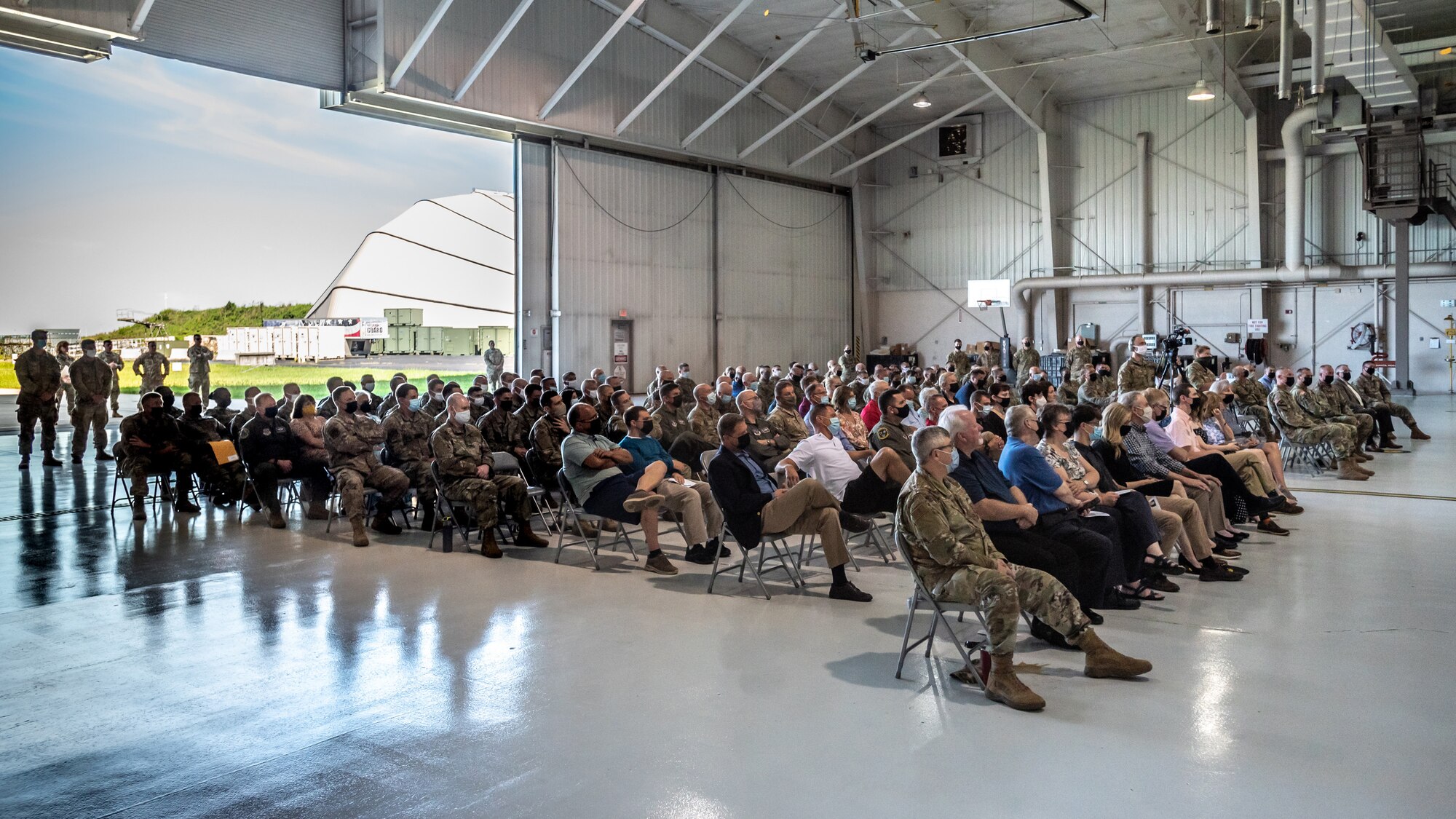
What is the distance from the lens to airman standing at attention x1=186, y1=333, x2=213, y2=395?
1575 centimetres

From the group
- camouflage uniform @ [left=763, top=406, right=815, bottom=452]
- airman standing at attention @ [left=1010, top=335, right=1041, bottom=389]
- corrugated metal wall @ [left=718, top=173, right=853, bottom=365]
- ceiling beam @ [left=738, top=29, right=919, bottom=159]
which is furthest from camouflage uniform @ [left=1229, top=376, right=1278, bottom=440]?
corrugated metal wall @ [left=718, top=173, right=853, bottom=365]

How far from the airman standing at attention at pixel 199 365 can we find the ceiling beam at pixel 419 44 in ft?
17.2

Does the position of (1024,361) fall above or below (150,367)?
above

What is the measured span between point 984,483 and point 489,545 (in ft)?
12.1

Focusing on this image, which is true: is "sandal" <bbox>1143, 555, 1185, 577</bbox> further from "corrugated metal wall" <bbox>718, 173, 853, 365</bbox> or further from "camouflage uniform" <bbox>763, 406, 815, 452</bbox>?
"corrugated metal wall" <bbox>718, 173, 853, 365</bbox>

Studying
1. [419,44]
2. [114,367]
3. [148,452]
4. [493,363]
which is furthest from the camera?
[493,363]

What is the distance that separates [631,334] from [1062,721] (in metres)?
17.8

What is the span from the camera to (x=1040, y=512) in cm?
519

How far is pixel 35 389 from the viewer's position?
11938mm

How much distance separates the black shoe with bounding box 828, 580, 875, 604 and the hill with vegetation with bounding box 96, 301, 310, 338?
14671 millimetres

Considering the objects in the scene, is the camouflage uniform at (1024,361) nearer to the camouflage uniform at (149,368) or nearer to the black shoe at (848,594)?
the black shoe at (848,594)

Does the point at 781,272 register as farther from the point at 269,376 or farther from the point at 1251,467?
the point at 1251,467

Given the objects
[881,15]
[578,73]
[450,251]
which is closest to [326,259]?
[450,251]

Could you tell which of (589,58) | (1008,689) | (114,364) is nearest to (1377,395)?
(1008,689)
